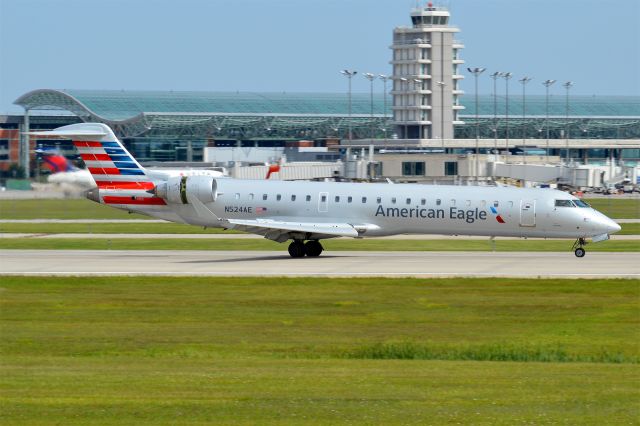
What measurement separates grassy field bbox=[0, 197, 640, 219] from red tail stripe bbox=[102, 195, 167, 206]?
84.1 feet

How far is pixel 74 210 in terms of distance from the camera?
77125 millimetres

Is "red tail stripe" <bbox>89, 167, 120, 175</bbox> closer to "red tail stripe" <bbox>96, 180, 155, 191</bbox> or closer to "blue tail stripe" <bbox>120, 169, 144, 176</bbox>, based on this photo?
"blue tail stripe" <bbox>120, 169, 144, 176</bbox>

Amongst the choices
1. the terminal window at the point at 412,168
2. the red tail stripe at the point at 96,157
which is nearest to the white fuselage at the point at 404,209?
the red tail stripe at the point at 96,157

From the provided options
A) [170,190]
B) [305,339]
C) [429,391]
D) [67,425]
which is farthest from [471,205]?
[67,425]

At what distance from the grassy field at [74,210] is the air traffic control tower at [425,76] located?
227 ft

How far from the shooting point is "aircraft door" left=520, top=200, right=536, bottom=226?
39.5 m

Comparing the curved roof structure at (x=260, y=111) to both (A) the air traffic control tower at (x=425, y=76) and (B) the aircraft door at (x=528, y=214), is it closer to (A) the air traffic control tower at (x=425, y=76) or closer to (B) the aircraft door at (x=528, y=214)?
(A) the air traffic control tower at (x=425, y=76)

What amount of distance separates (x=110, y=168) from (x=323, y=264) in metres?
10.3

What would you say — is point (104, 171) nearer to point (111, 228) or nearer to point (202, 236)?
point (202, 236)

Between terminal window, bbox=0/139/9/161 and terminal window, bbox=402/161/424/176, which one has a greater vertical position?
terminal window, bbox=0/139/9/161

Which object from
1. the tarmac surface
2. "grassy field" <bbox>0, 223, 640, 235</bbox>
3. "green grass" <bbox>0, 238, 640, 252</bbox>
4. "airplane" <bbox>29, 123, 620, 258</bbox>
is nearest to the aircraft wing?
"airplane" <bbox>29, 123, 620, 258</bbox>

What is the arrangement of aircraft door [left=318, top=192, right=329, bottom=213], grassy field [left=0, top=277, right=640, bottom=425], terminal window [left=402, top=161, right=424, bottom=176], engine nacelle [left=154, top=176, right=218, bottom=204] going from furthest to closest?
terminal window [left=402, top=161, right=424, bottom=176], engine nacelle [left=154, top=176, right=218, bottom=204], aircraft door [left=318, top=192, right=329, bottom=213], grassy field [left=0, top=277, right=640, bottom=425]

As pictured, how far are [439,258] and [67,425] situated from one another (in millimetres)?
27230

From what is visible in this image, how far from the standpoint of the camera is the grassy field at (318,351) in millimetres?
14781
